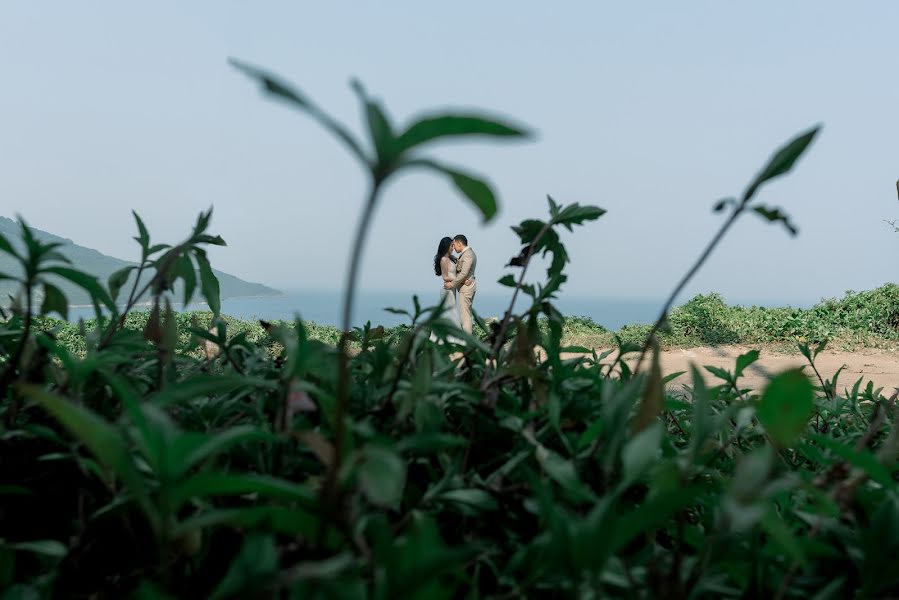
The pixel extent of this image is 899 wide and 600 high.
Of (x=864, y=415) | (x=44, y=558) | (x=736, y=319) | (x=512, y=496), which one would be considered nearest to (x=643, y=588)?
(x=512, y=496)

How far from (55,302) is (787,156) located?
0.84 m

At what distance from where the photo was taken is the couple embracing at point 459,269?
460 inches

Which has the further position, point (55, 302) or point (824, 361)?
point (824, 361)

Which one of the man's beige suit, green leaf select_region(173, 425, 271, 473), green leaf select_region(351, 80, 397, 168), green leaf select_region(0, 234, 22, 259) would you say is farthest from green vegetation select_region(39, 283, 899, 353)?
green leaf select_region(351, 80, 397, 168)

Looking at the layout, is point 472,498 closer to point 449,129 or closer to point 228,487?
point 228,487

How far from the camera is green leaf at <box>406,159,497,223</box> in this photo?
0.48 m

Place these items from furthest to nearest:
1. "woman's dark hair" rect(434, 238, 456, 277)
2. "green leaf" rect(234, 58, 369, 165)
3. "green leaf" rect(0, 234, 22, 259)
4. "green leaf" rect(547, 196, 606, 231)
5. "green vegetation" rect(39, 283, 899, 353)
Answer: "woman's dark hair" rect(434, 238, 456, 277)
"green vegetation" rect(39, 283, 899, 353)
"green leaf" rect(547, 196, 606, 231)
"green leaf" rect(0, 234, 22, 259)
"green leaf" rect(234, 58, 369, 165)

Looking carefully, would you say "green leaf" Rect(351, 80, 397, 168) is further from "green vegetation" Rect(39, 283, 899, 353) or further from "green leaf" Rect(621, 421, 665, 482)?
"green vegetation" Rect(39, 283, 899, 353)

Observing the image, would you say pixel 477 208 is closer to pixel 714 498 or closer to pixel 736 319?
pixel 714 498

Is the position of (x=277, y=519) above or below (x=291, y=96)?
below

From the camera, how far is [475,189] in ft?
1.61

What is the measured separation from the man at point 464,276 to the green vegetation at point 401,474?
33.5ft

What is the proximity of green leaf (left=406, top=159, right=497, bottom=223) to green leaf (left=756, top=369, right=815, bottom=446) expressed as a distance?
0.80 ft

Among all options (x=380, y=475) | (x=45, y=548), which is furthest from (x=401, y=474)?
(x=45, y=548)
